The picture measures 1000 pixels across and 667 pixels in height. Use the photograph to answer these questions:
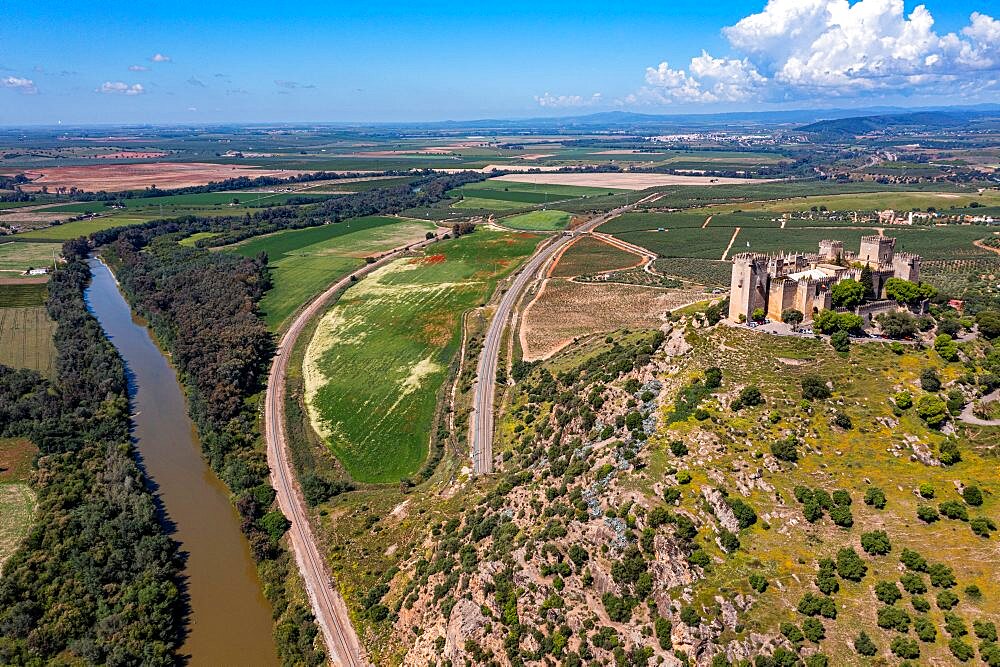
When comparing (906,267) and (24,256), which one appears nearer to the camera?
(906,267)

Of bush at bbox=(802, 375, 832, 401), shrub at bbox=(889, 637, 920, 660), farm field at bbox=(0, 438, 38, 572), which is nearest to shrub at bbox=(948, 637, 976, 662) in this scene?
shrub at bbox=(889, 637, 920, 660)

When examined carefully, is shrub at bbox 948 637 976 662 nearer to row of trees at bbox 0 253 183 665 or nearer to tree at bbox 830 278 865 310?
tree at bbox 830 278 865 310

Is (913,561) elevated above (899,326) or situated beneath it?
situated beneath

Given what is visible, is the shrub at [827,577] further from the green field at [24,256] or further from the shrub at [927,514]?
the green field at [24,256]

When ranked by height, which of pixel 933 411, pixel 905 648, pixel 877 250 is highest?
pixel 877 250

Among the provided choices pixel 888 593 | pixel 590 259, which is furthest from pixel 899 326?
pixel 590 259

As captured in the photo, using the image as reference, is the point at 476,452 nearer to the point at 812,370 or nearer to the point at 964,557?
the point at 812,370

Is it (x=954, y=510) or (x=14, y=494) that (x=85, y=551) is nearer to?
(x=14, y=494)
